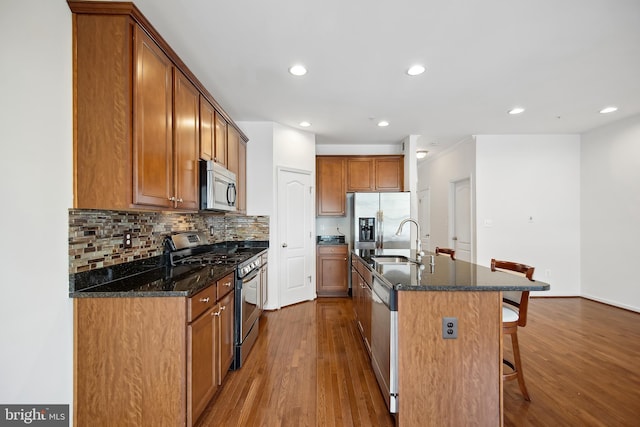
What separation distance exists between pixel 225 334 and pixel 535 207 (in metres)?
5.07

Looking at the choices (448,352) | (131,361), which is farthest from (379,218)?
(131,361)

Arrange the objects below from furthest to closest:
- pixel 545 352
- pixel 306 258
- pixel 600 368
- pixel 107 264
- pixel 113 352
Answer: pixel 306 258
pixel 545 352
pixel 600 368
pixel 107 264
pixel 113 352

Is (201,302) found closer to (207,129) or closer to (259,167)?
(207,129)

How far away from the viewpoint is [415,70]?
2.52 m

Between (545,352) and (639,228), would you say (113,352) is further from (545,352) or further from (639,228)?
(639,228)

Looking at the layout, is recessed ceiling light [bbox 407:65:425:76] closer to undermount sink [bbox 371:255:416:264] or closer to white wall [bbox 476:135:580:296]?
undermount sink [bbox 371:255:416:264]

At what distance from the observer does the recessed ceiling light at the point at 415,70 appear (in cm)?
247

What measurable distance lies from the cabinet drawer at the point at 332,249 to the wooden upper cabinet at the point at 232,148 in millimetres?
2014

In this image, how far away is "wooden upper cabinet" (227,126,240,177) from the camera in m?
3.12

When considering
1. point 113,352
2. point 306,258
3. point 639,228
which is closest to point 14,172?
point 113,352

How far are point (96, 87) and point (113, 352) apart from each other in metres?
1.44

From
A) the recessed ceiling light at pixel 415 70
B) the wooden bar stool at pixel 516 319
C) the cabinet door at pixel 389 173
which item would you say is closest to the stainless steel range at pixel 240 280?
the wooden bar stool at pixel 516 319

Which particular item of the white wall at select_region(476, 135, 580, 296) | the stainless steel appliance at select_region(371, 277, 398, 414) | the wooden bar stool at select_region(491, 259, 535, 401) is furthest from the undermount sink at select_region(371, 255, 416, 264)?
the white wall at select_region(476, 135, 580, 296)

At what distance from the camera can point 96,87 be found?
1.49 meters
